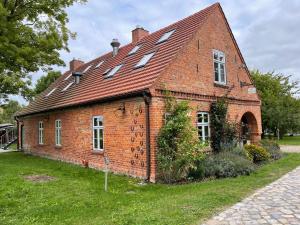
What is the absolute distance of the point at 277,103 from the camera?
3500 cm

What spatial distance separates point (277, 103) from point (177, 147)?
93.4ft

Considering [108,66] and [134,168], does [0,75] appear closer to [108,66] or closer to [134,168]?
[108,66]

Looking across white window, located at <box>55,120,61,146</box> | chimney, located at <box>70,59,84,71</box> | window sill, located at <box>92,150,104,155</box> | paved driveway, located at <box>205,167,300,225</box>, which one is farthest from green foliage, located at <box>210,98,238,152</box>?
chimney, located at <box>70,59,84,71</box>

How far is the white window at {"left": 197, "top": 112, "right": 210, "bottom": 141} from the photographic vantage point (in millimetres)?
12867

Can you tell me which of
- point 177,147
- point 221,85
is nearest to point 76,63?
point 221,85

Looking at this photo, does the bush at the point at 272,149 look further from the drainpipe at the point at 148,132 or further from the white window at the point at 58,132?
the white window at the point at 58,132

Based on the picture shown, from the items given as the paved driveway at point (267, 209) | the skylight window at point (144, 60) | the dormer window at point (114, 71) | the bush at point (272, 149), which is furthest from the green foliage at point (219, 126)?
the dormer window at point (114, 71)

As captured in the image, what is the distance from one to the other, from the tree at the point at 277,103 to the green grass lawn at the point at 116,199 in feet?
80.9

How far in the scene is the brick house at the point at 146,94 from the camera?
1090 centimetres

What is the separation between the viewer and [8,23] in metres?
14.5

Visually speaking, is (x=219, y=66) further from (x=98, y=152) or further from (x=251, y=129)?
(x=98, y=152)

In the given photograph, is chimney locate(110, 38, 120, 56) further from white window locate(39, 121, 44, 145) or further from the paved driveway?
the paved driveway

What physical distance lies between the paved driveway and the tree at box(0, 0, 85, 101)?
12534 millimetres

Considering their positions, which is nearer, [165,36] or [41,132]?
[165,36]
